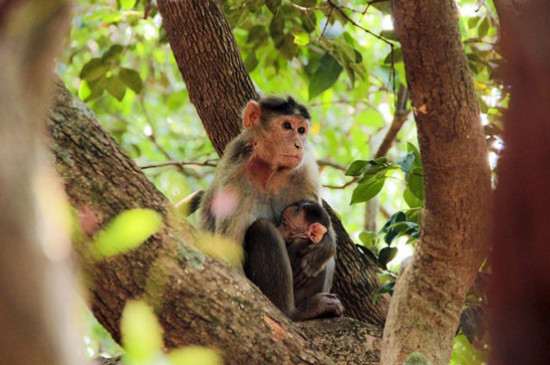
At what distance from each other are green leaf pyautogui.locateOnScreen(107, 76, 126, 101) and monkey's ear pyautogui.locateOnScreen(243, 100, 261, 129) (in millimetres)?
1724

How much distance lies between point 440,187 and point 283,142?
9.74ft

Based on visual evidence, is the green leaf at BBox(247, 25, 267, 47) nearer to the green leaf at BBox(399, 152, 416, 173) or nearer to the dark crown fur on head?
the dark crown fur on head

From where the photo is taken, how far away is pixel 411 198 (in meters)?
5.70

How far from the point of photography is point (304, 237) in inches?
249

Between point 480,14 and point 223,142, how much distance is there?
2736mm

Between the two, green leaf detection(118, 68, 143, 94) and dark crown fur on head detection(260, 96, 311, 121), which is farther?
green leaf detection(118, 68, 143, 94)

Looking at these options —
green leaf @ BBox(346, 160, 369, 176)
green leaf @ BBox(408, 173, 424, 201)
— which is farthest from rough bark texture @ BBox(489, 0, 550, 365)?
green leaf @ BBox(408, 173, 424, 201)

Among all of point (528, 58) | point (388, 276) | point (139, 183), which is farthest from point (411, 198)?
point (528, 58)

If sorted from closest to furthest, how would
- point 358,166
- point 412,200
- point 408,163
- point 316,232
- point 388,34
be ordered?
point 408,163, point 358,166, point 412,200, point 316,232, point 388,34

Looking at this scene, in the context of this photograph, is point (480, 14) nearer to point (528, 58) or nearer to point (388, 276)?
point (388, 276)

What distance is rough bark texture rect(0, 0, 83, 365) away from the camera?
4.08 ft

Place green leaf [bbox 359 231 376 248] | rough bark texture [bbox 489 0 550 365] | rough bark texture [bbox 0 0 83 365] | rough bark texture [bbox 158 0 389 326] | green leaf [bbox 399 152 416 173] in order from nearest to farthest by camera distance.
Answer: rough bark texture [bbox 489 0 550 365] < rough bark texture [bbox 0 0 83 365] < green leaf [bbox 399 152 416 173] < rough bark texture [bbox 158 0 389 326] < green leaf [bbox 359 231 376 248]

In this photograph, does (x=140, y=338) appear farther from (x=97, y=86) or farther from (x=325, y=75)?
(x=97, y=86)

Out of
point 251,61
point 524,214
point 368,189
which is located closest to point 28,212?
point 524,214
